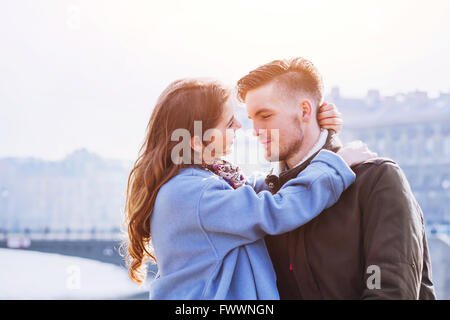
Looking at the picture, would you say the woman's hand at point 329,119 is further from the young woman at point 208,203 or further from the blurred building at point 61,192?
the blurred building at point 61,192

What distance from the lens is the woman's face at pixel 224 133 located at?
1300 mm

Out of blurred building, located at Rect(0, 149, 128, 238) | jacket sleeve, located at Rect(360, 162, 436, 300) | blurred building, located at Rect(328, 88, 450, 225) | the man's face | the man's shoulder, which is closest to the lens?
jacket sleeve, located at Rect(360, 162, 436, 300)

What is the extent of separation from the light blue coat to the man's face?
0.72 feet

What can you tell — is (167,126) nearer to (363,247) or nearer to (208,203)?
(208,203)

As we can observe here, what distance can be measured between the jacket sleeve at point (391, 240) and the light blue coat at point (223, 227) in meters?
0.08

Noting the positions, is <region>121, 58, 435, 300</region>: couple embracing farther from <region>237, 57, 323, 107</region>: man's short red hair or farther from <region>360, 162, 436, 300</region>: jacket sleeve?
<region>237, 57, 323, 107</region>: man's short red hair

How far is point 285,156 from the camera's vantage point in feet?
4.77

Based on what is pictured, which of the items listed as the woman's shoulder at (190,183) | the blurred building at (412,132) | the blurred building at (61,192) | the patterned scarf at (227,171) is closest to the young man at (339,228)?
the patterned scarf at (227,171)

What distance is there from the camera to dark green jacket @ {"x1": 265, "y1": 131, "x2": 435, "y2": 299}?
1.14 metres

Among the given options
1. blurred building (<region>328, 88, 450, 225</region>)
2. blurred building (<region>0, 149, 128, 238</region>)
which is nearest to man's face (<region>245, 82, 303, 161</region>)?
blurred building (<region>328, 88, 450, 225</region>)
